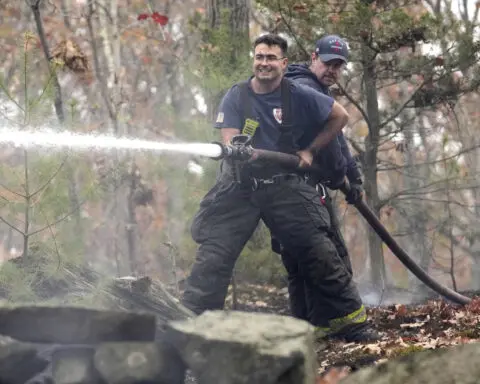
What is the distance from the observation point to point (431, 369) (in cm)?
339

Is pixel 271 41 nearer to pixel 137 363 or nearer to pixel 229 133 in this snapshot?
pixel 229 133

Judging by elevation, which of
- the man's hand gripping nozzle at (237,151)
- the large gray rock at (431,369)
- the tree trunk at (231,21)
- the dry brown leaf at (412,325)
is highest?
the tree trunk at (231,21)

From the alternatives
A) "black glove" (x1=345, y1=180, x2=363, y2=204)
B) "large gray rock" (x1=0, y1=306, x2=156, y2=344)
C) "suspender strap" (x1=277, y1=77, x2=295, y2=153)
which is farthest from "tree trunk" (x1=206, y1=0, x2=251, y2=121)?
"large gray rock" (x1=0, y1=306, x2=156, y2=344)

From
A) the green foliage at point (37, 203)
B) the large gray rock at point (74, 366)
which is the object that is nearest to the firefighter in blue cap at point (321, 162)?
the green foliage at point (37, 203)

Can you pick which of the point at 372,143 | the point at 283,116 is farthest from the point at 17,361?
the point at 372,143

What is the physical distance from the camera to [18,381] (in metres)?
3.64

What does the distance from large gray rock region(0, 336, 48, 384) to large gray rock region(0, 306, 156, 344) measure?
8 cm

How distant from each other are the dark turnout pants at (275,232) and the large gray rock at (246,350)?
2440 mm

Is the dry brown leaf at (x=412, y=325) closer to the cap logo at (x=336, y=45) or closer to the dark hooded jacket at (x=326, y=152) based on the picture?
the dark hooded jacket at (x=326, y=152)

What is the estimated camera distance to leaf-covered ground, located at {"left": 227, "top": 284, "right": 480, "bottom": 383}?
513 cm

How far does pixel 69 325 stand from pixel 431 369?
1.71 meters

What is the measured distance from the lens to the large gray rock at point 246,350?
325 centimetres

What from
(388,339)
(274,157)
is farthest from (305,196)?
(388,339)

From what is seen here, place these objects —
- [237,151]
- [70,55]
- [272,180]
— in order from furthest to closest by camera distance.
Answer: [70,55] < [272,180] < [237,151]
